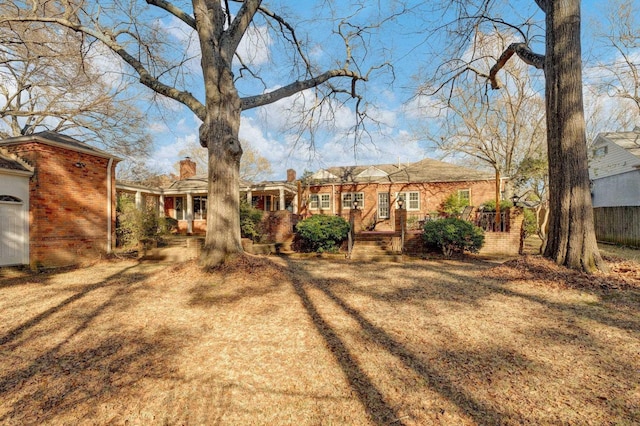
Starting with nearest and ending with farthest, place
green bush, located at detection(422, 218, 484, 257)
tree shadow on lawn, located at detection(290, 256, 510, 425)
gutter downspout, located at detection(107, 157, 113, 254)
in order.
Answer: tree shadow on lawn, located at detection(290, 256, 510, 425) < green bush, located at detection(422, 218, 484, 257) < gutter downspout, located at detection(107, 157, 113, 254)

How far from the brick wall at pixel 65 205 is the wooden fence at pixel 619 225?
21.5 metres

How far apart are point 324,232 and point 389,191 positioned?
35.0ft

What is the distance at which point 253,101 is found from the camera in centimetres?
816

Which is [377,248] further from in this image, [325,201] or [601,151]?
[601,151]

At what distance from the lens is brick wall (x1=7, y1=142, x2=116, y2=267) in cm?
923

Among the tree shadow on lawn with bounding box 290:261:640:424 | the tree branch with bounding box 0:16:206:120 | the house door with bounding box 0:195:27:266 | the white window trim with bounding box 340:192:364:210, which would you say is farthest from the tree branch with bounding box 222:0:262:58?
the white window trim with bounding box 340:192:364:210

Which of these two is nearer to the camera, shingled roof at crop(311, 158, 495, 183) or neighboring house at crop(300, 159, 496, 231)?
neighboring house at crop(300, 159, 496, 231)

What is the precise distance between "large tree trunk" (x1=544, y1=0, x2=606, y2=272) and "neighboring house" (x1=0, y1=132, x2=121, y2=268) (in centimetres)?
1397

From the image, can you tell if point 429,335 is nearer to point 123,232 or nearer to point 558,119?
point 558,119

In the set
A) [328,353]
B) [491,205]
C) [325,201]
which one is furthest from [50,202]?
[491,205]

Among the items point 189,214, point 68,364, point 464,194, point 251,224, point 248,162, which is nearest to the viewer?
point 68,364

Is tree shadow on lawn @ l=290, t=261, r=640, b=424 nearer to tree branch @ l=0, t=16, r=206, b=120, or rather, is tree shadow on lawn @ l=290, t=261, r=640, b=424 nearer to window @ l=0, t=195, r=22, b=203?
tree branch @ l=0, t=16, r=206, b=120

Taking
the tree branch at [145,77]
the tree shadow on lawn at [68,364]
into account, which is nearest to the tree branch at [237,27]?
the tree branch at [145,77]

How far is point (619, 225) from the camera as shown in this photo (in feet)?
45.2
